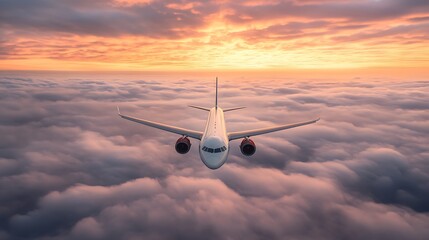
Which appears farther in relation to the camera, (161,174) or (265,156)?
(265,156)

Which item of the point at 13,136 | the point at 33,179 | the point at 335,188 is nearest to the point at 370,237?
the point at 335,188

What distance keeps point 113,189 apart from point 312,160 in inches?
3771

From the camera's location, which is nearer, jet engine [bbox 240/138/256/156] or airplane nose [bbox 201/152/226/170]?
airplane nose [bbox 201/152/226/170]

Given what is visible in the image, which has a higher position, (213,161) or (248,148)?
(213,161)

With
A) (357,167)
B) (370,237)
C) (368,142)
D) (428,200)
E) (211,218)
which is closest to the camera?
(370,237)

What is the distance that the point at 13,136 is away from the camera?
6181 inches

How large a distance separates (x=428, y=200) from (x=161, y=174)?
327ft

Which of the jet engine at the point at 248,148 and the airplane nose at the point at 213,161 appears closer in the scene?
the airplane nose at the point at 213,161

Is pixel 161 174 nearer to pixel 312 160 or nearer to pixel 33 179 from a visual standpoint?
pixel 33 179

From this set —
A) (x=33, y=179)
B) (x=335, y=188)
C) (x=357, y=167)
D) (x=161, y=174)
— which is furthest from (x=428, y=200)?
(x=33, y=179)

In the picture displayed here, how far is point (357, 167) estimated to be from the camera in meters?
95.7

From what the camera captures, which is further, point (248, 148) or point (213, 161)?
point (248, 148)

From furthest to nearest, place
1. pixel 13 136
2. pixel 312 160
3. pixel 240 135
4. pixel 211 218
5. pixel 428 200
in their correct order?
1. pixel 13 136
2. pixel 312 160
3. pixel 428 200
4. pixel 211 218
5. pixel 240 135

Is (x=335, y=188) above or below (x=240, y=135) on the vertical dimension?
below
